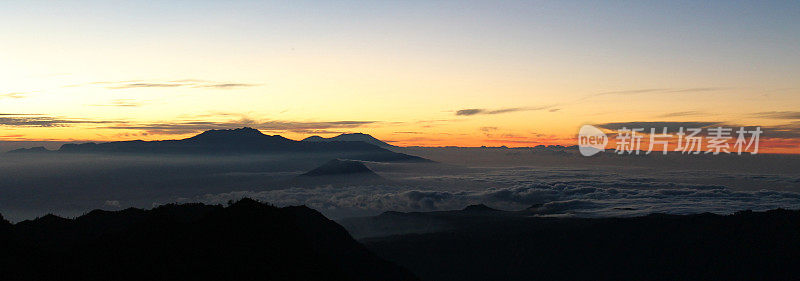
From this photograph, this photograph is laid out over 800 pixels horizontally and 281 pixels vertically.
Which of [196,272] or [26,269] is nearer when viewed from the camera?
[26,269]

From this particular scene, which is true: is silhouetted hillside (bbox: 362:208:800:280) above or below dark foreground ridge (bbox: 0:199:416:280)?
below

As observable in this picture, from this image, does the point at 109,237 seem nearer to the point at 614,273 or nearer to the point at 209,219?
the point at 209,219

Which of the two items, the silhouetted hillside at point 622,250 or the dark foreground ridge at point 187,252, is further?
the silhouetted hillside at point 622,250

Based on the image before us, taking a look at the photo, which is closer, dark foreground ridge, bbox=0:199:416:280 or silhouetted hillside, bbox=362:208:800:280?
dark foreground ridge, bbox=0:199:416:280

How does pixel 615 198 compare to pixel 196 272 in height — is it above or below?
below

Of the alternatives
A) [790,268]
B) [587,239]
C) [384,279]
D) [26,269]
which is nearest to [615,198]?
[587,239]

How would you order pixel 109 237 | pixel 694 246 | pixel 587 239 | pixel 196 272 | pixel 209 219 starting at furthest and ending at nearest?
Result: pixel 587 239 < pixel 694 246 < pixel 209 219 < pixel 109 237 < pixel 196 272
